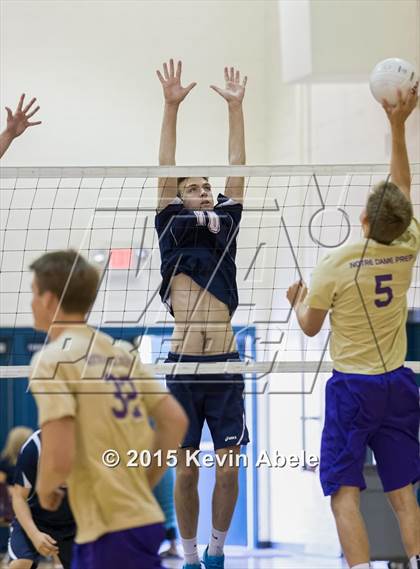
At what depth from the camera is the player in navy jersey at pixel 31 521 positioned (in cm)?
607

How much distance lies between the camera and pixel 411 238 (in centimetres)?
508

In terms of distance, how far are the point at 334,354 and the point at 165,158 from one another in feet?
6.06

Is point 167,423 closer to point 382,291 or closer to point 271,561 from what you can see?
point 382,291

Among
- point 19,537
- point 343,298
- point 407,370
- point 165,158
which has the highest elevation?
point 165,158

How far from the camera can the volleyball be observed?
18.5 feet

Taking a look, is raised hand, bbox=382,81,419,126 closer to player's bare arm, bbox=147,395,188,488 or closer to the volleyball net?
player's bare arm, bbox=147,395,188,488

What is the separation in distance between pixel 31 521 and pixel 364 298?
2.40 meters

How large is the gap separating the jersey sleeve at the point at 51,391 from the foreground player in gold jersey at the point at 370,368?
5.66 ft

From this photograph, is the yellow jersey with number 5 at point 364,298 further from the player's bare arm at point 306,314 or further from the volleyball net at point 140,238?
the volleyball net at point 140,238

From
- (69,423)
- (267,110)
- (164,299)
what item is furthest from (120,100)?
(69,423)

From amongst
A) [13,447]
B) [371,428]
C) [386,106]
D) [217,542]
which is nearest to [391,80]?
[386,106]

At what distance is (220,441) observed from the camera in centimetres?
595

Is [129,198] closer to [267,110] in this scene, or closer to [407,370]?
[267,110]

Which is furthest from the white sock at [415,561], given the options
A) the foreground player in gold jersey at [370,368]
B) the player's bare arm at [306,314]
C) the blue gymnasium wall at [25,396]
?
the blue gymnasium wall at [25,396]
